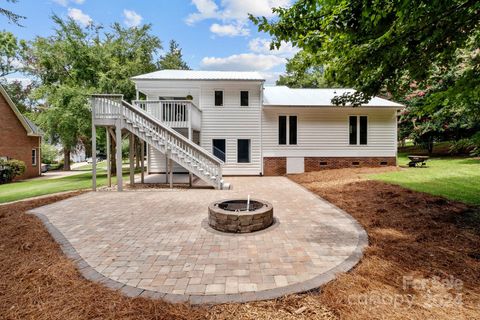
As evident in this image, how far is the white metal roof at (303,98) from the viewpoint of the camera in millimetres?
14680

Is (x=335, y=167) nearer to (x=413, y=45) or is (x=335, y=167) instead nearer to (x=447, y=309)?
(x=413, y=45)

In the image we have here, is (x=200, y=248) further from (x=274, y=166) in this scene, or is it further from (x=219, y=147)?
(x=274, y=166)

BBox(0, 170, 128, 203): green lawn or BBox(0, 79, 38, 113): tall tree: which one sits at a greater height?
BBox(0, 79, 38, 113): tall tree

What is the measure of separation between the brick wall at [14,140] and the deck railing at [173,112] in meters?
15.4

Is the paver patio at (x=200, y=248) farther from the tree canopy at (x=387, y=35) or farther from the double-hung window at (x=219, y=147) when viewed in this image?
the double-hung window at (x=219, y=147)

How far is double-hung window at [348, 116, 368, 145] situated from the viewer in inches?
594

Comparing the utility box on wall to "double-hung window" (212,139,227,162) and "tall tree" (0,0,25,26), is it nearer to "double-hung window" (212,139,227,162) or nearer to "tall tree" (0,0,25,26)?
"double-hung window" (212,139,227,162)

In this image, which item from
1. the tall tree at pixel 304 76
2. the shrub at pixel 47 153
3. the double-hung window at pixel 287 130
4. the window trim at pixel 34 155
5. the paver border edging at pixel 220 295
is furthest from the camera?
the shrub at pixel 47 153

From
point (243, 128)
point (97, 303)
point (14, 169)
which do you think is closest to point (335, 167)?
point (243, 128)

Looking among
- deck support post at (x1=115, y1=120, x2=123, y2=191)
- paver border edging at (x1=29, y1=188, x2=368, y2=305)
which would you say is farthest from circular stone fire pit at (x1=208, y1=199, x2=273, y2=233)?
deck support post at (x1=115, y1=120, x2=123, y2=191)

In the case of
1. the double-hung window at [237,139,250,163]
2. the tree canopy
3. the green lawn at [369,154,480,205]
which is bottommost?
the green lawn at [369,154,480,205]

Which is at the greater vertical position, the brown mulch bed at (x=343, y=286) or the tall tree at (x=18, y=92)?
the tall tree at (x=18, y=92)

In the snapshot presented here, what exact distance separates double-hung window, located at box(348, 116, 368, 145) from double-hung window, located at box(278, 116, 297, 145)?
3595mm

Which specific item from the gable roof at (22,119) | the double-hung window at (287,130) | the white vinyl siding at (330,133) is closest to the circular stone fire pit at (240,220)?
the white vinyl siding at (330,133)
